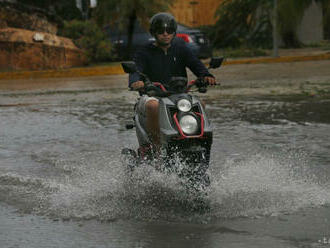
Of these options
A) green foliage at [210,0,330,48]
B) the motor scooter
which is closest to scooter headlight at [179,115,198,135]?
the motor scooter

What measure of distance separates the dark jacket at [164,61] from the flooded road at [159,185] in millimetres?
823

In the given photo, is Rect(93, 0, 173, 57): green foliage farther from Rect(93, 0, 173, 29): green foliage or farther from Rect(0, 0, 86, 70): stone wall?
Rect(0, 0, 86, 70): stone wall

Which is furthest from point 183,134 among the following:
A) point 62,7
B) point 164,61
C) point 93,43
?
point 62,7

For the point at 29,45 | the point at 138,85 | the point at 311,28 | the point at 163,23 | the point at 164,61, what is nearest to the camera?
the point at 138,85

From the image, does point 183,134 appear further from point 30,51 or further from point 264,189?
point 30,51

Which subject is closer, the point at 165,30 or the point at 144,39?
the point at 165,30

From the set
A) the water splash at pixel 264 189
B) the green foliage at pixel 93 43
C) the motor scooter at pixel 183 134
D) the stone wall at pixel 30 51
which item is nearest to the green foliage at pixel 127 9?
the green foliage at pixel 93 43

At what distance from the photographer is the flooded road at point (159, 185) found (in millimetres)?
5730

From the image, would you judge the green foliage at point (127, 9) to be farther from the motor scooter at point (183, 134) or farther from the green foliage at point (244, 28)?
the motor scooter at point (183, 134)

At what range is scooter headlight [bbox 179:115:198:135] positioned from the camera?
21.2 ft

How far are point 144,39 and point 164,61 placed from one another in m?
22.7

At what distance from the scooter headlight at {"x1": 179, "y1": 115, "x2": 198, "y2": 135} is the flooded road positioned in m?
0.36

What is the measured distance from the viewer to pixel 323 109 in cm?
1345

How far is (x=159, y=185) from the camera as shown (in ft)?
22.2
